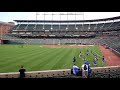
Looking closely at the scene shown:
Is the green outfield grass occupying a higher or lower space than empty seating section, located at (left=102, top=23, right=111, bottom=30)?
lower

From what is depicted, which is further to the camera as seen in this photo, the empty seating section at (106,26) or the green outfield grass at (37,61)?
the empty seating section at (106,26)

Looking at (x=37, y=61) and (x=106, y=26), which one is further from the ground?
(x=106, y=26)

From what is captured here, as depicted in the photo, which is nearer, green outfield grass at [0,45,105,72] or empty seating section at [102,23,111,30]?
green outfield grass at [0,45,105,72]

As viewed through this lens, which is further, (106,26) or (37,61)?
(106,26)

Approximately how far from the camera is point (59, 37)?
52438mm

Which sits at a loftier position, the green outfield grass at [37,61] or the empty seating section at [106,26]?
the empty seating section at [106,26]
